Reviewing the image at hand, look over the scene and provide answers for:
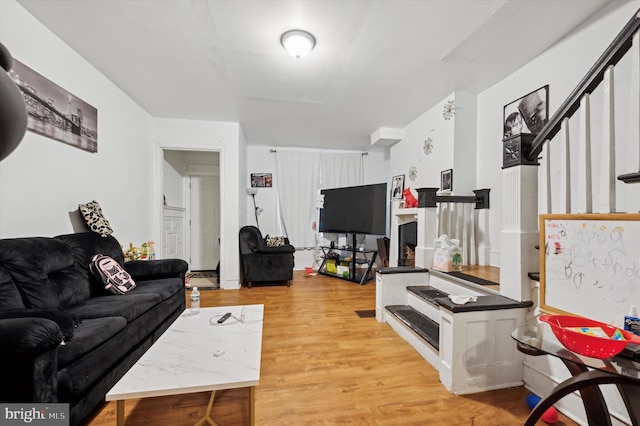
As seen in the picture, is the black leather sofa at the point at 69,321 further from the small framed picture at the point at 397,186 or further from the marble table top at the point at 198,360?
the small framed picture at the point at 397,186

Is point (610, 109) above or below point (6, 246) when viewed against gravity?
above

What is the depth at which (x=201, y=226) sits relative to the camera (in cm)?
530

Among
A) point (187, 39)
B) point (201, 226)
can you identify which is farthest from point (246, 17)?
point (201, 226)

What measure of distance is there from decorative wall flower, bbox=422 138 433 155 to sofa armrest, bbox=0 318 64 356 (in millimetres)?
3903

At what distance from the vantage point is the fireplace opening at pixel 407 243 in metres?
3.69

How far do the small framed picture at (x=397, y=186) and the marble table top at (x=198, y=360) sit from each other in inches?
131

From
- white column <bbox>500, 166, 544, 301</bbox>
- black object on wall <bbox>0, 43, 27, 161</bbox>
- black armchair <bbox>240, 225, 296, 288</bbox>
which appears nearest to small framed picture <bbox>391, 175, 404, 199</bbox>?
black armchair <bbox>240, 225, 296, 288</bbox>

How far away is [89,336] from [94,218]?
1.39 meters

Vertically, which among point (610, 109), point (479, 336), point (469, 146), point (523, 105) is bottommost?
point (479, 336)

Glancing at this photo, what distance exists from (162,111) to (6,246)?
259cm

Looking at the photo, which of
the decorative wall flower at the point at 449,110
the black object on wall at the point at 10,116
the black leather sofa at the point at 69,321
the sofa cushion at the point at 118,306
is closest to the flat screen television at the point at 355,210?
the decorative wall flower at the point at 449,110

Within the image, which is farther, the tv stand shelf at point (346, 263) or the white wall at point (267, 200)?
the white wall at point (267, 200)

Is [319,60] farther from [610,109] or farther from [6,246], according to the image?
[6,246]

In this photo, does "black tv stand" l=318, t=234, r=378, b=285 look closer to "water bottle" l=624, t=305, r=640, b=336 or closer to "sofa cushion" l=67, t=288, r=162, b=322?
"sofa cushion" l=67, t=288, r=162, b=322
